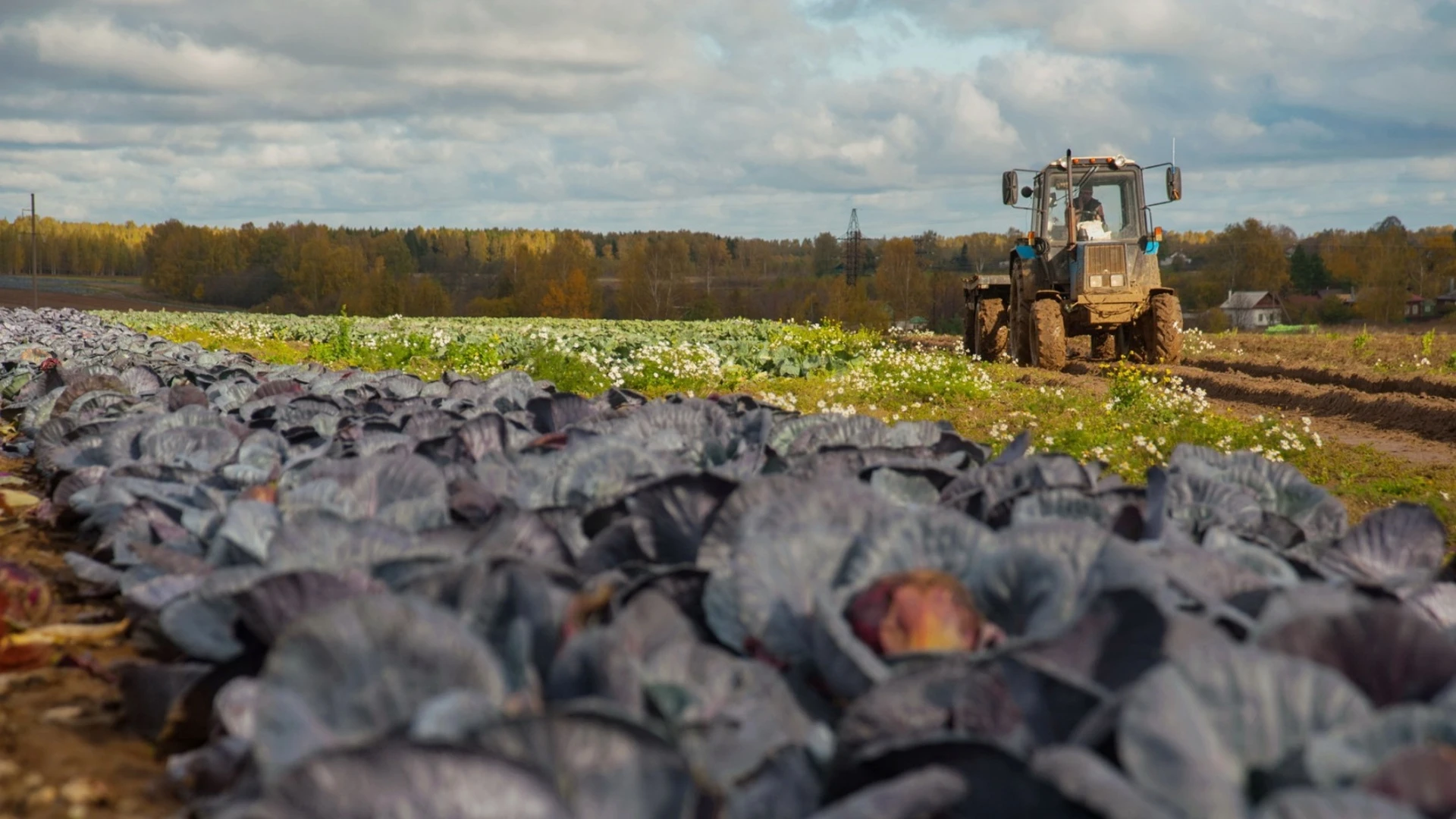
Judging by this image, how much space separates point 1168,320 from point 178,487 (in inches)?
599

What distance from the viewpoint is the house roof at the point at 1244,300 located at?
7350 cm

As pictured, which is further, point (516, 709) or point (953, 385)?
point (953, 385)

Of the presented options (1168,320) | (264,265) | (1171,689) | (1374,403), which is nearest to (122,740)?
(1171,689)

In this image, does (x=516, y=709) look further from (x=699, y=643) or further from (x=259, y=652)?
(x=259, y=652)

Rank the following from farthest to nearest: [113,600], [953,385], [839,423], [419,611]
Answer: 1. [953,385]
2. [839,423]
3. [113,600]
4. [419,611]

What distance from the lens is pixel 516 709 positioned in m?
1.42

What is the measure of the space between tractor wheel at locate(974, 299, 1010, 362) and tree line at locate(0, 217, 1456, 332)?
3694 centimetres

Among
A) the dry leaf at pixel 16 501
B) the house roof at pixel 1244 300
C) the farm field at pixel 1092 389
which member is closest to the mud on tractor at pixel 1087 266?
the farm field at pixel 1092 389

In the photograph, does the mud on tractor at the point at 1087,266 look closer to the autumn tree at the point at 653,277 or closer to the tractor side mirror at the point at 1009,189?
the tractor side mirror at the point at 1009,189

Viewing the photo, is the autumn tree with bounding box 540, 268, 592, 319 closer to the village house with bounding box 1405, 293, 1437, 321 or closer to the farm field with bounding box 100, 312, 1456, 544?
the village house with bounding box 1405, 293, 1437, 321

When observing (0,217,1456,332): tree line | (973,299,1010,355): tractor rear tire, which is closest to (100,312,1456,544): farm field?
(973,299,1010,355): tractor rear tire

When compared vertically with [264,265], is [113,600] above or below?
below

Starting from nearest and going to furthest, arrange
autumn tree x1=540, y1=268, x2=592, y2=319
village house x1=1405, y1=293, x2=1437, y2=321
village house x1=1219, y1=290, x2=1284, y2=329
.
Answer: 1. village house x1=1405, y1=293, x2=1437, y2=321
2. village house x1=1219, y1=290, x2=1284, y2=329
3. autumn tree x1=540, y1=268, x2=592, y2=319

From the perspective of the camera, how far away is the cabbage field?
1.20 metres
